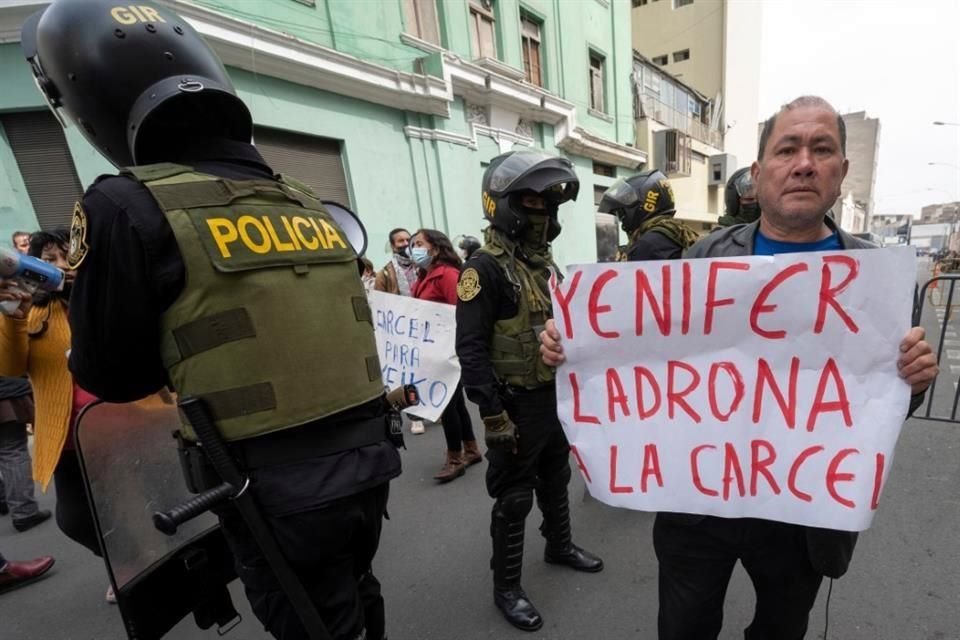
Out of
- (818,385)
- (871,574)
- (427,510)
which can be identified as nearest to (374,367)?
(818,385)

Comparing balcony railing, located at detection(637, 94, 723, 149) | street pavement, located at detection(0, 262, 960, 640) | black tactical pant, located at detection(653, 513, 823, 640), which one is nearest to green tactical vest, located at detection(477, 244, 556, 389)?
black tactical pant, located at detection(653, 513, 823, 640)

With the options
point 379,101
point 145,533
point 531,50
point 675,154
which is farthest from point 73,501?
point 675,154

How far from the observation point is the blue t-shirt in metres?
1.23

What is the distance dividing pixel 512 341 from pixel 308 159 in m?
6.20

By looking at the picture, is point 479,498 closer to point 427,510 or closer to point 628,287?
point 427,510

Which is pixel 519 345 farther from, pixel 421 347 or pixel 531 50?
pixel 531 50

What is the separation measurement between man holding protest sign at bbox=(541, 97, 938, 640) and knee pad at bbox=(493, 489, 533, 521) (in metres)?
0.70

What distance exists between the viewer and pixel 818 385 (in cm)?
110

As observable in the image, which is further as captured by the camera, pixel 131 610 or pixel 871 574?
pixel 871 574

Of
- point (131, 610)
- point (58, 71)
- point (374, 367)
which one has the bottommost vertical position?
point (131, 610)

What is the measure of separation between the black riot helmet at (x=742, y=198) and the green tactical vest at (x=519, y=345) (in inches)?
85.1

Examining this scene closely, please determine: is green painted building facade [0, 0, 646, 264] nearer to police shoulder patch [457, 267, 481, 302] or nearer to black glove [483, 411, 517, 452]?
police shoulder patch [457, 267, 481, 302]

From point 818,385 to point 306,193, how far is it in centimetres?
144

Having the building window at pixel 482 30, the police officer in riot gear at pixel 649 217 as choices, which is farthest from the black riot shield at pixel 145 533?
the building window at pixel 482 30
